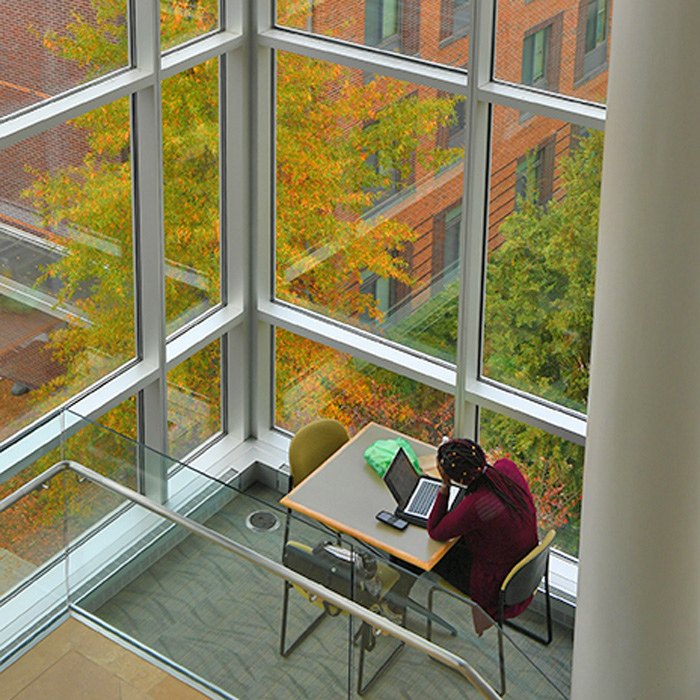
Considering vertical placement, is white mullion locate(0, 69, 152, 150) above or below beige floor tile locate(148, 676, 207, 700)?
above

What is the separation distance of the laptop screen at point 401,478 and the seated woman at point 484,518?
1.10 ft

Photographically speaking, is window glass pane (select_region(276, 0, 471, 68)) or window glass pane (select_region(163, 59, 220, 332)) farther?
window glass pane (select_region(163, 59, 220, 332))

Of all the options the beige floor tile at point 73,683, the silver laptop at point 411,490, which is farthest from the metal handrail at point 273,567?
the silver laptop at point 411,490

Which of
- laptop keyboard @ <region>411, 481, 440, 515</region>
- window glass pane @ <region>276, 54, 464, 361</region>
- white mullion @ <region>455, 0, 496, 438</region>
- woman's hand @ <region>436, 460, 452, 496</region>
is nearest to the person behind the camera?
woman's hand @ <region>436, 460, 452, 496</region>

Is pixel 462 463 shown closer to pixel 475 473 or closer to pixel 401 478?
pixel 475 473

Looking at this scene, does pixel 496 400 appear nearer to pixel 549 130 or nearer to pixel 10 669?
pixel 549 130

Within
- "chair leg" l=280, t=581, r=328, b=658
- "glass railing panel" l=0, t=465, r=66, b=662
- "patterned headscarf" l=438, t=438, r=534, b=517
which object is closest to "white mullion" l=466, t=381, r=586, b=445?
"patterned headscarf" l=438, t=438, r=534, b=517

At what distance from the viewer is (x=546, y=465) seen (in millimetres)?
6594

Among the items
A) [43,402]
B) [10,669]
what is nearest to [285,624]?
[10,669]

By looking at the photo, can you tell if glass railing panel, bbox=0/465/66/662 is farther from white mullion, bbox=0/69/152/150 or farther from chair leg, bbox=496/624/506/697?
chair leg, bbox=496/624/506/697

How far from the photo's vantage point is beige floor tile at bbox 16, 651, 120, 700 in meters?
5.38

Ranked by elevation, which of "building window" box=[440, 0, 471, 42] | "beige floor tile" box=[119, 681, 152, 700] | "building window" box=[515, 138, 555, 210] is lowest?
"beige floor tile" box=[119, 681, 152, 700]

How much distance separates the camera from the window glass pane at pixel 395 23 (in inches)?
240

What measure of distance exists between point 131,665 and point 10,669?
582mm
